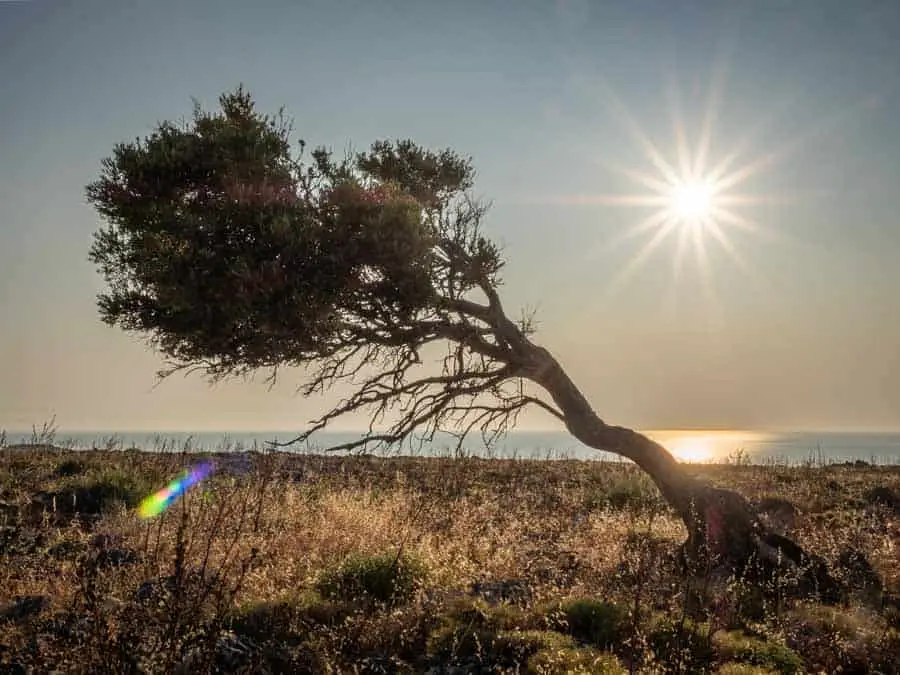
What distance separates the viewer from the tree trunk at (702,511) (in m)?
10.2

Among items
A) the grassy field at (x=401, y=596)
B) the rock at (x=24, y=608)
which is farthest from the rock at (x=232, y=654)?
the rock at (x=24, y=608)

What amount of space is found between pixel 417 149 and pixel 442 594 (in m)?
9.32

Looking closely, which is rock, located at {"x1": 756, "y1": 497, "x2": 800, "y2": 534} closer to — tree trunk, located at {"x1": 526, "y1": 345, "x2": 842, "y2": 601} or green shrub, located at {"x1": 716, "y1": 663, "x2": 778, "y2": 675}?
tree trunk, located at {"x1": 526, "y1": 345, "x2": 842, "y2": 601}

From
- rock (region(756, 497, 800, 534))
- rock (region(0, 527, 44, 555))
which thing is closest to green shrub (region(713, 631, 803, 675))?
rock (region(756, 497, 800, 534))

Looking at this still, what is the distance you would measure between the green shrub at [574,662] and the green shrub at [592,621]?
18.4 inches

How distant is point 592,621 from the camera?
A: 7.48 meters

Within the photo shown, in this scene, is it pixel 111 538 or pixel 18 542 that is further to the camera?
pixel 18 542

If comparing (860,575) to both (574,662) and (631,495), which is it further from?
Answer: (631,495)

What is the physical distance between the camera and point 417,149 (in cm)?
1398

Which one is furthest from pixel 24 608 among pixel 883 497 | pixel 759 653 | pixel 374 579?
pixel 883 497

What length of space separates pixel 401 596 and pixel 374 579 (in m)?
0.57

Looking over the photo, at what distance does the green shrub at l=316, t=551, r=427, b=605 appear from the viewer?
7988 mm

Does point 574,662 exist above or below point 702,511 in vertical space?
below

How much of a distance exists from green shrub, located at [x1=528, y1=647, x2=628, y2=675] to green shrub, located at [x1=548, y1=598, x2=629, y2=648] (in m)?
0.47
